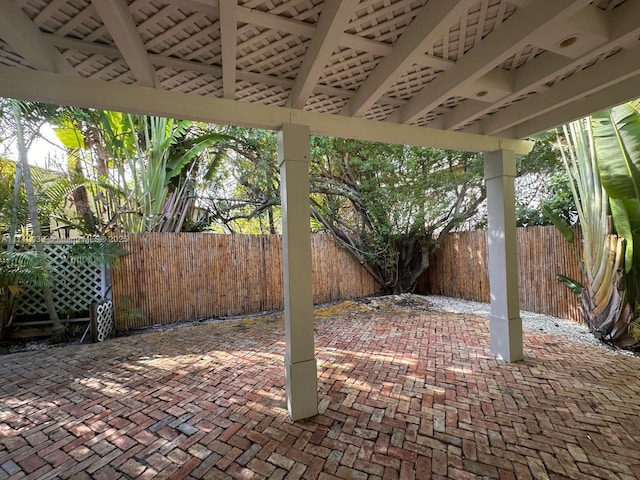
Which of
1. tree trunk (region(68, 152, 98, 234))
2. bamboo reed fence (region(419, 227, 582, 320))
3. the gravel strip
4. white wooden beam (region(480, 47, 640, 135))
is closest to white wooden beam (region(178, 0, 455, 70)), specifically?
white wooden beam (region(480, 47, 640, 135))

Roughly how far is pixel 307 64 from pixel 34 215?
5045mm

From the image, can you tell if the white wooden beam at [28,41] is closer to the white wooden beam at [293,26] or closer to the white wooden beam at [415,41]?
the white wooden beam at [293,26]

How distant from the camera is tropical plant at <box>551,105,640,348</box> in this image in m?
3.72

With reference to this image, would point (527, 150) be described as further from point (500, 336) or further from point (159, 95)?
point (159, 95)

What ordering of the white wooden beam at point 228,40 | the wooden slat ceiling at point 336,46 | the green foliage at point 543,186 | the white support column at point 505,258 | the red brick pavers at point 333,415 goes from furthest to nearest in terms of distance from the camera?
the green foliage at point 543,186, the white support column at point 505,258, the red brick pavers at point 333,415, the wooden slat ceiling at point 336,46, the white wooden beam at point 228,40

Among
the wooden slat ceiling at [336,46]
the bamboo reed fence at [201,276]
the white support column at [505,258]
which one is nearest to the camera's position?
the wooden slat ceiling at [336,46]

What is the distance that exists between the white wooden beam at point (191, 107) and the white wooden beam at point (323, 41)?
14.6 inches

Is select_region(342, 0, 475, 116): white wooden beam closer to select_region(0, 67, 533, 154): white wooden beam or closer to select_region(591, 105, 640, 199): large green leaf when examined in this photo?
select_region(0, 67, 533, 154): white wooden beam

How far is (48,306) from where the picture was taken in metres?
4.54

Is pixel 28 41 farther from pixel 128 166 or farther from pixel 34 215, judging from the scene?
pixel 128 166

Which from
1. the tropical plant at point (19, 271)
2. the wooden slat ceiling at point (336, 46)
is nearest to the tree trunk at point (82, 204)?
the tropical plant at point (19, 271)

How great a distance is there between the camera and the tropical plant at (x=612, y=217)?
12.2ft

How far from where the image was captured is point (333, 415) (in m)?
2.49

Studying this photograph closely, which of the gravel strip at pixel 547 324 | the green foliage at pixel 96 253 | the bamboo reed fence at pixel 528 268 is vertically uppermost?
the green foliage at pixel 96 253
